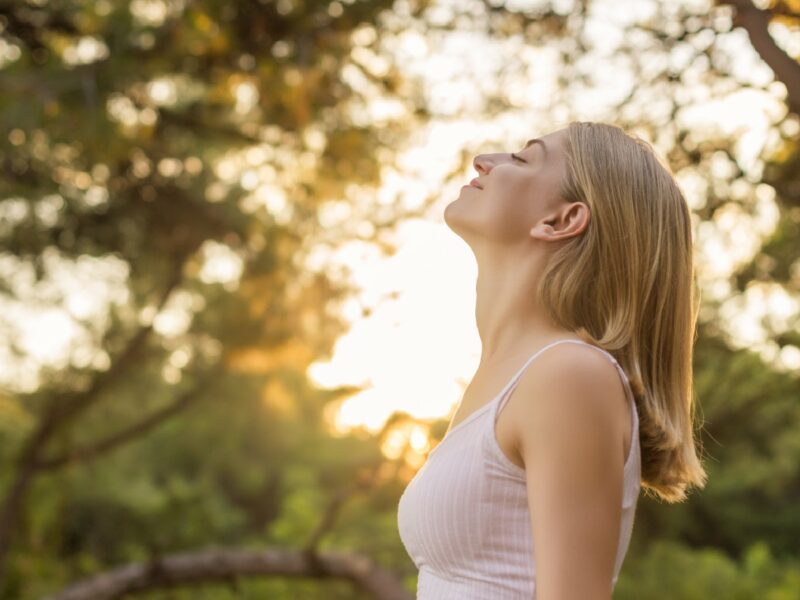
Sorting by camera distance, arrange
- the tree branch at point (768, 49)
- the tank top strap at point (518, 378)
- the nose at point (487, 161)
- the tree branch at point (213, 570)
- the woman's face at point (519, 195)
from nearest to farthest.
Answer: the tank top strap at point (518, 378)
the woman's face at point (519, 195)
the nose at point (487, 161)
the tree branch at point (768, 49)
the tree branch at point (213, 570)

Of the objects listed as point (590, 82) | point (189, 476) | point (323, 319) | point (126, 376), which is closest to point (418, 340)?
point (590, 82)

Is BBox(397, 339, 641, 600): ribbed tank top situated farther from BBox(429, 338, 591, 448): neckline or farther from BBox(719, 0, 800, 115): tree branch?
BBox(719, 0, 800, 115): tree branch

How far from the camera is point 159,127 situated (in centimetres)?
645

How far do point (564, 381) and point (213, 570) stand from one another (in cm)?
659

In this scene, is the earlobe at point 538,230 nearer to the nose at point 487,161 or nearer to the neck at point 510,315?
the neck at point 510,315

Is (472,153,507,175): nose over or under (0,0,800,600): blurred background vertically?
over

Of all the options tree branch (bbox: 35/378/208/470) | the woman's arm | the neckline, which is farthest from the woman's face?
tree branch (bbox: 35/378/208/470)

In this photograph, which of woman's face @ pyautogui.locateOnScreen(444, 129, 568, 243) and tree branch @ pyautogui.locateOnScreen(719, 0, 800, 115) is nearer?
woman's face @ pyautogui.locateOnScreen(444, 129, 568, 243)

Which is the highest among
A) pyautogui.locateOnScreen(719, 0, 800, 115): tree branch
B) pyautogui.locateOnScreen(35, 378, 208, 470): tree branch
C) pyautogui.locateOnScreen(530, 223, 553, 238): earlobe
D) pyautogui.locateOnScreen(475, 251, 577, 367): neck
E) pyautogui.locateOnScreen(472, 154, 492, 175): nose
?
pyautogui.locateOnScreen(719, 0, 800, 115): tree branch

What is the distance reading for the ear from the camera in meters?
1.54

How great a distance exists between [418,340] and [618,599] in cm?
683

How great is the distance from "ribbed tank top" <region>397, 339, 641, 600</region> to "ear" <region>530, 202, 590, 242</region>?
0.21m

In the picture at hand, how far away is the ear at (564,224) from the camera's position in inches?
60.4

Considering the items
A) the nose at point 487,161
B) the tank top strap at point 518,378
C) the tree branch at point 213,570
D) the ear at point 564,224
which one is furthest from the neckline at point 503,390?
the tree branch at point 213,570
